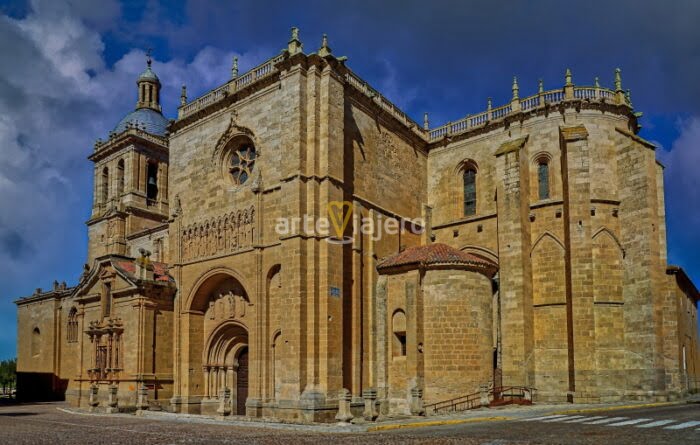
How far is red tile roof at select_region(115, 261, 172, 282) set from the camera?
28.5 metres

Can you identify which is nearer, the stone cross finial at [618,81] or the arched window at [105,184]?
the stone cross finial at [618,81]

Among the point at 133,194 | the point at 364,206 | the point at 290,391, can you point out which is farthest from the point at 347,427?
the point at 133,194

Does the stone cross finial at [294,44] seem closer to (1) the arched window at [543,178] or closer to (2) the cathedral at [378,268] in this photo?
(2) the cathedral at [378,268]

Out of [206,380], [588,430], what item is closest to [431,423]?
[588,430]

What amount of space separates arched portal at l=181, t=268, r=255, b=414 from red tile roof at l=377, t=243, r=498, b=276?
22.1 feet

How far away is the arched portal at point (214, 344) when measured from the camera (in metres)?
27.1

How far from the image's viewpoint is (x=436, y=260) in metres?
25.2

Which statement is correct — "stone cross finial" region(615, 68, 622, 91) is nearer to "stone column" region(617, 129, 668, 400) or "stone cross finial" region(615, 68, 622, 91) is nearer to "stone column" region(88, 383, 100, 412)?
"stone column" region(617, 129, 668, 400)

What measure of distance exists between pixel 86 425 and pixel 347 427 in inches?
348

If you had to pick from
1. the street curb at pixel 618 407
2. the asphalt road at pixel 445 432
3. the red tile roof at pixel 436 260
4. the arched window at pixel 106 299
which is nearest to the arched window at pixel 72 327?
the arched window at pixel 106 299

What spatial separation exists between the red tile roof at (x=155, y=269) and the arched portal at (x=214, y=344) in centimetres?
185

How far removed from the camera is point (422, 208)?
104 feet

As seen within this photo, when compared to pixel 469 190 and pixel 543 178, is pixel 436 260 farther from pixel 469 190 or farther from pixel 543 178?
pixel 543 178

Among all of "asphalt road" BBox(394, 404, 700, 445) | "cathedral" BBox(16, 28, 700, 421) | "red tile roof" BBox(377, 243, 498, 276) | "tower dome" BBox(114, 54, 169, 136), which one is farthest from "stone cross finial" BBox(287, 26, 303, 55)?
"tower dome" BBox(114, 54, 169, 136)
